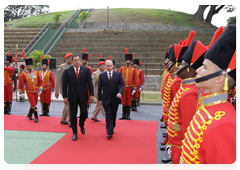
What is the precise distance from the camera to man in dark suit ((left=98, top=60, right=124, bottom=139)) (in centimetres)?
582

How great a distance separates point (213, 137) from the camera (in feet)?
5.04

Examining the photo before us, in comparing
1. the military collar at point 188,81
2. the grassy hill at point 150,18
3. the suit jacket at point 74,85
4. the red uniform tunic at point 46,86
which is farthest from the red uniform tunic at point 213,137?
the grassy hill at point 150,18

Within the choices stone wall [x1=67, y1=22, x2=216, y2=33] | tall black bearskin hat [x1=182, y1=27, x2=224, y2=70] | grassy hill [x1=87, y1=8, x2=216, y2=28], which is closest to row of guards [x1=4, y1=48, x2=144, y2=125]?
tall black bearskin hat [x1=182, y1=27, x2=224, y2=70]

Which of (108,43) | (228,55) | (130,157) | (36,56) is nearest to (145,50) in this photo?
(108,43)

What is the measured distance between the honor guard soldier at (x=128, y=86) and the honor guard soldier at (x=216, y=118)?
6211mm

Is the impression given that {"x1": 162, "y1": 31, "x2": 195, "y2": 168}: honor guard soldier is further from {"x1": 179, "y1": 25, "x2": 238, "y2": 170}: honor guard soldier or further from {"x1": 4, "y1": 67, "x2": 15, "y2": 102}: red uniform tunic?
{"x1": 4, "y1": 67, "x2": 15, "y2": 102}: red uniform tunic

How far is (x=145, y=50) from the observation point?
2362cm

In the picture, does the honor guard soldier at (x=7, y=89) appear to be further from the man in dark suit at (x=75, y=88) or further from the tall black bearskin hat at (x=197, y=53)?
the tall black bearskin hat at (x=197, y=53)

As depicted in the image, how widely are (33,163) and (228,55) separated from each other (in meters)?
3.91

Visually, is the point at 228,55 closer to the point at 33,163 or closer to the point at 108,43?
the point at 33,163

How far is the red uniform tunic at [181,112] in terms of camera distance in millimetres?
2605

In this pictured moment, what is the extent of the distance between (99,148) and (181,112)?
9.06ft

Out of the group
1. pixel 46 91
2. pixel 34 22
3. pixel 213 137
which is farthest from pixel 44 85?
pixel 34 22

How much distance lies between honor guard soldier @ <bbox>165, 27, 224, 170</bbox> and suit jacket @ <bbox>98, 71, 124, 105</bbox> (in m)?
2.77
